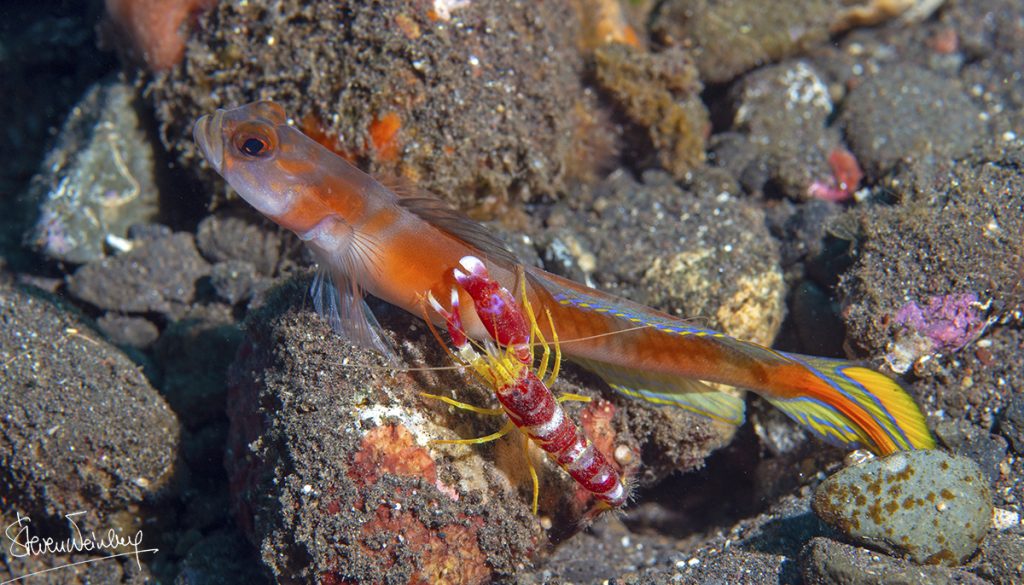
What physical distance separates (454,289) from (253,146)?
4.02ft

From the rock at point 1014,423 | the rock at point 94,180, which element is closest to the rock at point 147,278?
the rock at point 94,180

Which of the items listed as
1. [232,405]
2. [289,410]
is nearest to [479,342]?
[289,410]

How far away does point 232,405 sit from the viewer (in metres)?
3.87

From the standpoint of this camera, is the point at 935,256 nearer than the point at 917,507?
No

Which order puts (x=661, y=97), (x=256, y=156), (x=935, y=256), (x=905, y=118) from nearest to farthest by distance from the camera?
(x=256, y=156), (x=935, y=256), (x=661, y=97), (x=905, y=118)

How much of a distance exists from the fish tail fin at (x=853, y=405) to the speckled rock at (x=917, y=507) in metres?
0.32

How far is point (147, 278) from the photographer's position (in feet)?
17.6

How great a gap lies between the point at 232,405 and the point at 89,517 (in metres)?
1.28

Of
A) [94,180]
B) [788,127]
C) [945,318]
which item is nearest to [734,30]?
[788,127]

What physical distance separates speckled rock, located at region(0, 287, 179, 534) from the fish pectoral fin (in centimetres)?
190

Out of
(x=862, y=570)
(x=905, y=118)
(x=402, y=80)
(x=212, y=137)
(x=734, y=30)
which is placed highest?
(x=734, y=30)

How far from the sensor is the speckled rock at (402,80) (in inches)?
165

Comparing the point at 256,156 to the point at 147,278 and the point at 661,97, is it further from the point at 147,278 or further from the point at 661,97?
the point at 661,97

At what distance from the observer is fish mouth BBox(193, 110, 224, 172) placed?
10.1 ft
